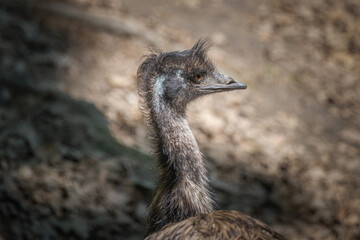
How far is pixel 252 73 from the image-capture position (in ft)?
24.7

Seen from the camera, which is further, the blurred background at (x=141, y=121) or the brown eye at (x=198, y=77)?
the blurred background at (x=141, y=121)

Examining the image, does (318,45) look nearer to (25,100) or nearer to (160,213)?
(25,100)

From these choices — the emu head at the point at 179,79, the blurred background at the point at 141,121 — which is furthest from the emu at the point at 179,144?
the blurred background at the point at 141,121

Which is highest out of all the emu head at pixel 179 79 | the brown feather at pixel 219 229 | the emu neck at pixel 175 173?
the emu head at pixel 179 79

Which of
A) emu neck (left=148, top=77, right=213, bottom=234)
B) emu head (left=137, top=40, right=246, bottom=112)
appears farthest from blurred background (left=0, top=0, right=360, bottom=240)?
emu head (left=137, top=40, right=246, bottom=112)

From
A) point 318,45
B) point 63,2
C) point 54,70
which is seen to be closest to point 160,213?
point 54,70

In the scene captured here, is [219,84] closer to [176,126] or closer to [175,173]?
[176,126]

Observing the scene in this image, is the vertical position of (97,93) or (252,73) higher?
(252,73)

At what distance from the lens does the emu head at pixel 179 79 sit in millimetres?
3623

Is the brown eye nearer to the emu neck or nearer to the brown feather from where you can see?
the emu neck

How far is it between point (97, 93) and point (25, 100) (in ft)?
2.81

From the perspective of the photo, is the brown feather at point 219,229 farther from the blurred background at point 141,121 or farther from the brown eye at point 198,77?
the blurred background at point 141,121

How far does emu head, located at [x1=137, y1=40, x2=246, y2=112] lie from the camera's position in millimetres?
3623

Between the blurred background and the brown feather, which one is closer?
the brown feather
